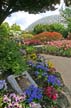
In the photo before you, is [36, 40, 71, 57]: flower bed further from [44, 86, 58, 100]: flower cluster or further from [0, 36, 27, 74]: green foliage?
[44, 86, 58, 100]: flower cluster

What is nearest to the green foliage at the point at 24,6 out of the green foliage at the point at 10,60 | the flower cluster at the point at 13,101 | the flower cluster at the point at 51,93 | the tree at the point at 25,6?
the tree at the point at 25,6

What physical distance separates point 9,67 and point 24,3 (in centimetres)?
2075

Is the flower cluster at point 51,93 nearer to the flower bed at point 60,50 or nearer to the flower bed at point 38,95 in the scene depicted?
the flower bed at point 38,95

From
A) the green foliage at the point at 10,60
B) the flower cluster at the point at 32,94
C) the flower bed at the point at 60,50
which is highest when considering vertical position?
the green foliage at the point at 10,60

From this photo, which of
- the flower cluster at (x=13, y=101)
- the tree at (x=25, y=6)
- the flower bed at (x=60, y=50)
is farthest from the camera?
the tree at (x=25, y=6)

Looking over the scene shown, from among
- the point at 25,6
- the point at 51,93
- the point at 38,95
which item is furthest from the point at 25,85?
the point at 25,6

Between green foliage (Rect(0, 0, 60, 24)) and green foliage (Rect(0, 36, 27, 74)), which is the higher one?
green foliage (Rect(0, 36, 27, 74))

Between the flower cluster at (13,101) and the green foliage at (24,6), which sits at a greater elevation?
the flower cluster at (13,101)

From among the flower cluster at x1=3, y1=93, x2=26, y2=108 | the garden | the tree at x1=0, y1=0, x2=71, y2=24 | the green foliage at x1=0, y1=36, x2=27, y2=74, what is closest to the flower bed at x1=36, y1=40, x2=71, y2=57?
the tree at x1=0, y1=0, x2=71, y2=24

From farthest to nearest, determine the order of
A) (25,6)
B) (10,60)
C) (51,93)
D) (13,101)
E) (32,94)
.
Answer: (25,6) → (10,60) → (51,93) → (32,94) → (13,101)

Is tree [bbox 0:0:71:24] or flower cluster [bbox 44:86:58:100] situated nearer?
flower cluster [bbox 44:86:58:100]

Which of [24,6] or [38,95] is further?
[24,6]

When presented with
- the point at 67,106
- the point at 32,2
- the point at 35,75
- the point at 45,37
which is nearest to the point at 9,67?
the point at 35,75

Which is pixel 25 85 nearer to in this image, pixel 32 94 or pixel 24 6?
pixel 32 94
